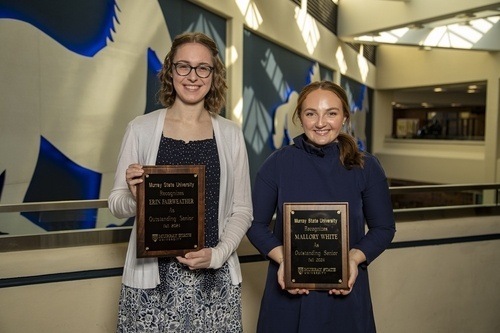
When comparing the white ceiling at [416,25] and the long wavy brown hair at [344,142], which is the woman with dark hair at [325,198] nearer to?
the long wavy brown hair at [344,142]

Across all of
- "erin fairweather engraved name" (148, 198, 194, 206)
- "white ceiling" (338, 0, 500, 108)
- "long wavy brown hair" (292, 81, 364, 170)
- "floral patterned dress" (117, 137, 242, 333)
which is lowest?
"floral patterned dress" (117, 137, 242, 333)

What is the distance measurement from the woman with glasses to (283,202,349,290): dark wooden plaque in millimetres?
219

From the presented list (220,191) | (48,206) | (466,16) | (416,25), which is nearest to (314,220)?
(220,191)

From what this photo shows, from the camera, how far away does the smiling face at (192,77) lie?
208 cm

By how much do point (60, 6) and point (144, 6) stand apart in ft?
4.53

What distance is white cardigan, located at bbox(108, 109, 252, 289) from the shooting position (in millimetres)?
2094

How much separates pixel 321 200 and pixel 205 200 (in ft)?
1.67

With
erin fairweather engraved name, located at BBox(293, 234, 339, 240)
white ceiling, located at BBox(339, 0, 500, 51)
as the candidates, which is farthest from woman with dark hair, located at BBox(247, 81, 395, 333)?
white ceiling, located at BBox(339, 0, 500, 51)

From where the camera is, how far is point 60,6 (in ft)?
18.2

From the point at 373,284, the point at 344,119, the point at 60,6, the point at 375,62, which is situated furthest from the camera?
the point at 375,62

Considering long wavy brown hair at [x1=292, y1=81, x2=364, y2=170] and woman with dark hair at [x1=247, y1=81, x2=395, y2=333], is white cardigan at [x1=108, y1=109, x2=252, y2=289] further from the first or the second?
long wavy brown hair at [x1=292, y1=81, x2=364, y2=170]

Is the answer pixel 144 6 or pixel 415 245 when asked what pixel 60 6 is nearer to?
pixel 144 6

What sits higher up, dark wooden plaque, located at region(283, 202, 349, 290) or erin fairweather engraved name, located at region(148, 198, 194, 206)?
erin fairweather engraved name, located at region(148, 198, 194, 206)

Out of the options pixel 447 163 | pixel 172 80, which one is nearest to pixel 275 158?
pixel 172 80
